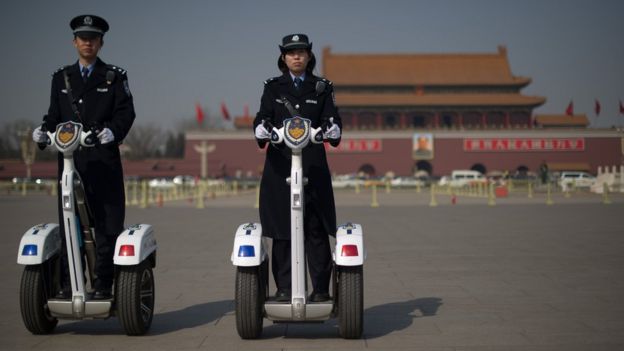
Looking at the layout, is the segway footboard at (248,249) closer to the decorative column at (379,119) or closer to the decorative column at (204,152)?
the decorative column at (204,152)

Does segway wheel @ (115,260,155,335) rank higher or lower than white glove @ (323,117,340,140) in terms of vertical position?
lower

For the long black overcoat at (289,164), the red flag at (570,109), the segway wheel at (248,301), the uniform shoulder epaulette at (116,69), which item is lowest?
the segway wheel at (248,301)

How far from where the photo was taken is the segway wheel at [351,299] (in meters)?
4.58

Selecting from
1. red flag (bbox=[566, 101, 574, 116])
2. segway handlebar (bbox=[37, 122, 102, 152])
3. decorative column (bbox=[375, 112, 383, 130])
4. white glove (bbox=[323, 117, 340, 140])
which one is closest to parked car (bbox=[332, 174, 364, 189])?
decorative column (bbox=[375, 112, 383, 130])

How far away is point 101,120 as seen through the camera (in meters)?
4.99

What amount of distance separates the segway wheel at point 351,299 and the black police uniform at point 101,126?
1324mm

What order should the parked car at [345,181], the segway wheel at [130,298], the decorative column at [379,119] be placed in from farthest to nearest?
the decorative column at [379,119], the parked car at [345,181], the segway wheel at [130,298]

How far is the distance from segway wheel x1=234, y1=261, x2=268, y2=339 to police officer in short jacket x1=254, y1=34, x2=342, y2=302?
0.57 ft

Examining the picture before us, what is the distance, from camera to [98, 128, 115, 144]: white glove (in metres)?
4.70

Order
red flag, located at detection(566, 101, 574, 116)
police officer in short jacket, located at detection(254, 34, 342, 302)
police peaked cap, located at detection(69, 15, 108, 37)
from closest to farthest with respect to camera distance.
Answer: police officer in short jacket, located at detection(254, 34, 342, 302)
police peaked cap, located at detection(69, 15, 108, 37)
red flag, located at detection(566, 101, 574, 116)

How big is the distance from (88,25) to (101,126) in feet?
1.94

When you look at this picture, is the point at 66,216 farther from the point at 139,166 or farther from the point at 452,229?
the point at 139,166

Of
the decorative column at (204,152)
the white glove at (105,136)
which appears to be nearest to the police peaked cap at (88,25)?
the white glove at (105,136)

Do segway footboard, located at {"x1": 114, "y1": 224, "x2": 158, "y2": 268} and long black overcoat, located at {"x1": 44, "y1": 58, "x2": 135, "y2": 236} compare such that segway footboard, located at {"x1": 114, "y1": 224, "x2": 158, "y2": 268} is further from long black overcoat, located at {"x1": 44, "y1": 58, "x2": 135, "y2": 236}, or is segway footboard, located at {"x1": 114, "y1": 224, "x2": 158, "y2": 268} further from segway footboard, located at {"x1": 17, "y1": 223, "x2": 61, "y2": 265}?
segway footboard, located at {"x1": 17, "y1": 223, "x2": 61, "y2": 265}
